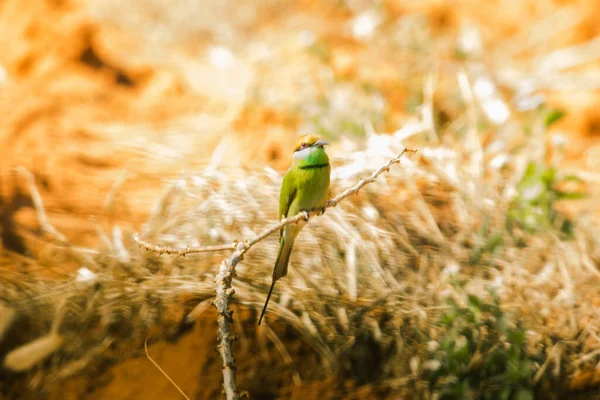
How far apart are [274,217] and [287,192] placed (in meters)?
0.65

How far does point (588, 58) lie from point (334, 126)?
3125mm

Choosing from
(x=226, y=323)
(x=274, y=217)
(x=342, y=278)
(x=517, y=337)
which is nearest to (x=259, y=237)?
(x=226, y=323)

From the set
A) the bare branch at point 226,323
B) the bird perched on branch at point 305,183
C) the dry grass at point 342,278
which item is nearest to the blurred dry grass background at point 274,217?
the dry grass at point 342,278

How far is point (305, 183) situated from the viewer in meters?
1.67

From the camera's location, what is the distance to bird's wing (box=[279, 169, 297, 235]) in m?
1.72

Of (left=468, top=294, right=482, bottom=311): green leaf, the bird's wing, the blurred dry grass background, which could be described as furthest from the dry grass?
the bird's wing

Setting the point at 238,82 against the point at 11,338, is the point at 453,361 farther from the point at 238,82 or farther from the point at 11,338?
the point at 238,82

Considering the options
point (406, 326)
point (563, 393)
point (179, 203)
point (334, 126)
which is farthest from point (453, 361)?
point (334, 126)

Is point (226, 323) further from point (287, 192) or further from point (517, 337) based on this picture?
point (517, 337)

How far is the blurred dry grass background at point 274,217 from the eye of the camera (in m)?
2.04

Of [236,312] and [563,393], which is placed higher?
[236,312]

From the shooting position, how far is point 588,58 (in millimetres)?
5211

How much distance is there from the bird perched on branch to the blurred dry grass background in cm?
45

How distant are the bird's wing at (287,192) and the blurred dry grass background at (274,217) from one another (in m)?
0.46
